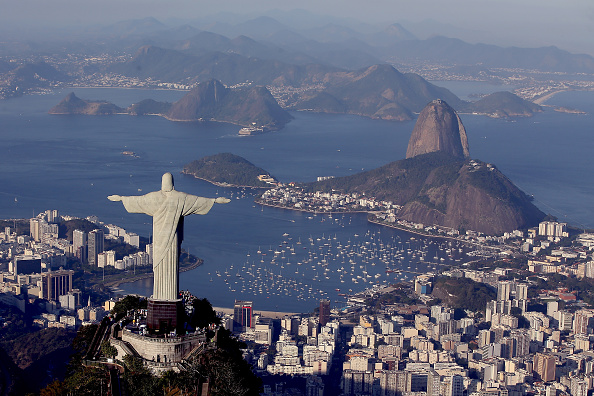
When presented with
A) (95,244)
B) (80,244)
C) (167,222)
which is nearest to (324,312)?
(95,244)

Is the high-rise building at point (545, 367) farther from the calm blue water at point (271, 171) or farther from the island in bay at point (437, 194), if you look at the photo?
the island in bay at point (437, 194)

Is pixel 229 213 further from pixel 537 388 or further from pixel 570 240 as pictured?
pixel 537 388

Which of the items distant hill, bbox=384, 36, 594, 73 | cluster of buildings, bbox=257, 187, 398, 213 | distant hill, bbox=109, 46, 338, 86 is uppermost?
distant hill, bbox=384, 36, 594, 73

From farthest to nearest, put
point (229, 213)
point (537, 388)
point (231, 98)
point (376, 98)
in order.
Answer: point (376, 98) → point (231, 98) → point (229, 213) → point (537, 388)

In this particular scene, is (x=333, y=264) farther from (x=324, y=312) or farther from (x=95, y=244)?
(x=95, y=244)

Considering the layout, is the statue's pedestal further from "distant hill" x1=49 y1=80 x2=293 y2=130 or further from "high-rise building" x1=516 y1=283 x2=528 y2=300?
"distant hill" x1=49 y1=80 x2=293 y2=130

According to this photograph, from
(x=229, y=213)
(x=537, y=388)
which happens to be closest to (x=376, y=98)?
(x=229, y=213)

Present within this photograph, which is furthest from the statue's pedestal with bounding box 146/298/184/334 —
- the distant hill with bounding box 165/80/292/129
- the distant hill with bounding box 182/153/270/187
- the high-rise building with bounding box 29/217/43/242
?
the distant hill with bounding box 165/80/292/129
